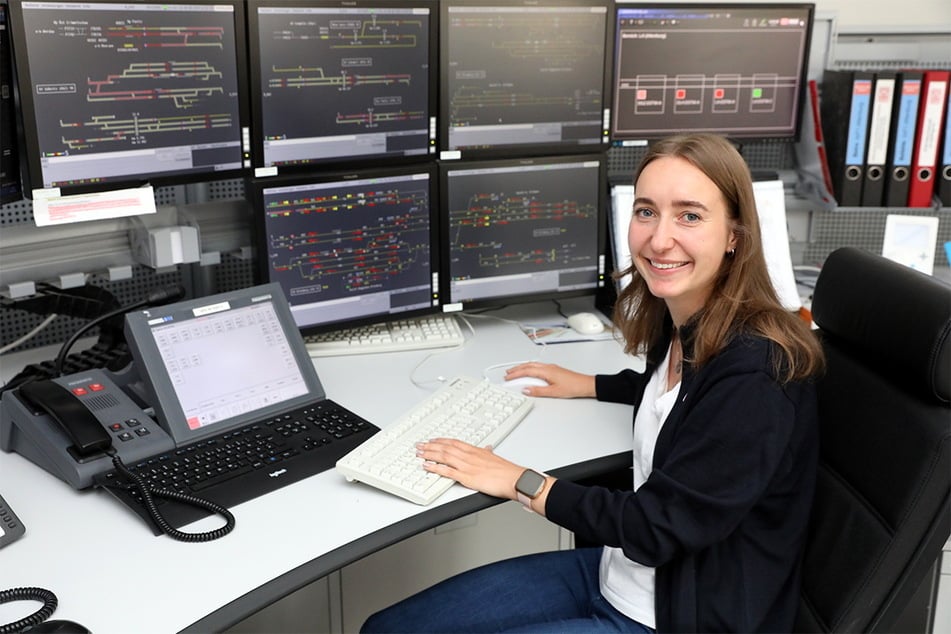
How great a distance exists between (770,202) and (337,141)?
1019 mm

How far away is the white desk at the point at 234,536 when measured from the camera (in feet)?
3.58

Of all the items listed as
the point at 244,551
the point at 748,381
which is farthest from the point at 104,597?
the point at 748,381

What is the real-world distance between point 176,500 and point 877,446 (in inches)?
37.7

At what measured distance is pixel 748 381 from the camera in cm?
119

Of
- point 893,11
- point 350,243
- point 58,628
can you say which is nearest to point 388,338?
point 350,243

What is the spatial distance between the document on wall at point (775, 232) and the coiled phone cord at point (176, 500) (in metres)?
1.36

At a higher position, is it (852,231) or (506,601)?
(852,231)

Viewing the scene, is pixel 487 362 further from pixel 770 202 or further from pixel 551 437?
pixel 770 202

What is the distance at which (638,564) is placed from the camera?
52.2 inches

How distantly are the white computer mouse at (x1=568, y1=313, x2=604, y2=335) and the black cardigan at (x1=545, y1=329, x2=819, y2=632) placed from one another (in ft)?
2.37

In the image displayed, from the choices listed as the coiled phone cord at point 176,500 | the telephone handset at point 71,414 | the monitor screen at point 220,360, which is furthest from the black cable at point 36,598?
the monitor screen at point 220,360

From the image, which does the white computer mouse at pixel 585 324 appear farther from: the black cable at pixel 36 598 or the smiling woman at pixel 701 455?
the black cable at pixel 36 598

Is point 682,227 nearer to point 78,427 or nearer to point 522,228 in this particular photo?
point 522,228

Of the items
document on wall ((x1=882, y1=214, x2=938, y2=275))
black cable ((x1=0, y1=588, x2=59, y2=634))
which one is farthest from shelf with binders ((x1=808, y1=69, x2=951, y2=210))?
black cable ((x1=0, y1=588, x2=59, y2=634))
